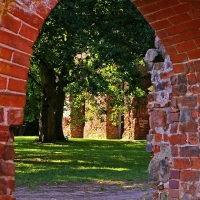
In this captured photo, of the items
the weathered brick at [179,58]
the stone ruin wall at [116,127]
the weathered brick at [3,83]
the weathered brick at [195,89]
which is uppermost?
the stone ruin wall at [116,127]

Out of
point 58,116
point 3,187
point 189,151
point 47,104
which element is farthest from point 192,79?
point 58,116

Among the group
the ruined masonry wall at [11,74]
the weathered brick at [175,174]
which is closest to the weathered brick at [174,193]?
the weathered brick at [175,174]

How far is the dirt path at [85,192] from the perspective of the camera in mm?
8602

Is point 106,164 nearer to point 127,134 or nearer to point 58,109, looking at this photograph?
point 58,109

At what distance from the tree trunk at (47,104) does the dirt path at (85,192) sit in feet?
40.0

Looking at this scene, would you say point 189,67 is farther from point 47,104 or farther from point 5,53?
point 47,104

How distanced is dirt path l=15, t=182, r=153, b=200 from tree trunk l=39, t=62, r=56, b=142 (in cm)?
1219

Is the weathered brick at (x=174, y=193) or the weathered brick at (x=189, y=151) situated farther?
the weathered brick at (x=174, y=193)

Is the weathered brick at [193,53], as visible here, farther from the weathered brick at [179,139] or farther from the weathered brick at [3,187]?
the weathered brick at [3,187]

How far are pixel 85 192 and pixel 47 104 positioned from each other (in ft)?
44.4

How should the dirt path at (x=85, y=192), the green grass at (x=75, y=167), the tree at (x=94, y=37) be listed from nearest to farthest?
the dirt path at (x=85, y=192) → the green grass at (x=75, y=167) → the tree at (x=94, y=37)

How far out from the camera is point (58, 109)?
2530 centimetres

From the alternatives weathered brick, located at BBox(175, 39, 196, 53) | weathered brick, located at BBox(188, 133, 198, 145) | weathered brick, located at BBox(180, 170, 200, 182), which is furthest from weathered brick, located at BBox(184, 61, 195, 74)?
weathered brick, located at BBox(180, 170, 200, 182)

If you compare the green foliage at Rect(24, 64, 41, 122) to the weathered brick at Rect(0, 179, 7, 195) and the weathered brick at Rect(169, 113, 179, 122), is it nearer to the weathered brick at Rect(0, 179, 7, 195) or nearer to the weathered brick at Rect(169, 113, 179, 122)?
the weathered brick at Rect(169, 113, 179, 122)
